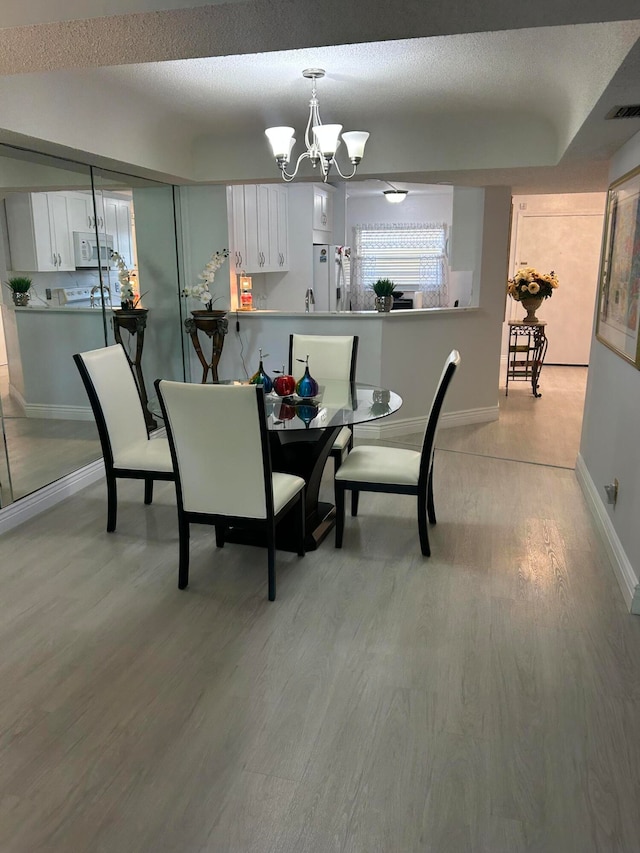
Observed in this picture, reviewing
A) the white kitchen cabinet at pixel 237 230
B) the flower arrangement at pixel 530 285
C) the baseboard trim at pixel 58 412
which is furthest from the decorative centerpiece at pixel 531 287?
the baseboard trim at pixel 58 412

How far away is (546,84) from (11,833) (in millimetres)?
3992

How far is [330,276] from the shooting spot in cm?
798

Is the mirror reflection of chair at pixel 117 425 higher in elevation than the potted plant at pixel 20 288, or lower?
lower

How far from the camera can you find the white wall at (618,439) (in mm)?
2902

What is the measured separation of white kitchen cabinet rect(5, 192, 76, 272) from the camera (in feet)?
→ 11.5

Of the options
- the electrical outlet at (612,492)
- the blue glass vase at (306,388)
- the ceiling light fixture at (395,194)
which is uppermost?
the ceiling light fixture at (395,194)

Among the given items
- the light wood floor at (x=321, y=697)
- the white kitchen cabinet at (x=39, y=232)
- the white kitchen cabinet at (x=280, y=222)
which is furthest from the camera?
the white kitchen cabinet at (x=280, y=222)

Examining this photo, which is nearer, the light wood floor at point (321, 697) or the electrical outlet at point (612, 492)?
the light wood floor at point (321, 697)

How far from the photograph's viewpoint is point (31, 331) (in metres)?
3.79

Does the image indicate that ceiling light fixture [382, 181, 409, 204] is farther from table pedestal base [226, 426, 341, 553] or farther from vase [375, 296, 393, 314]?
table pedestal base [226, 426, 341, 553]

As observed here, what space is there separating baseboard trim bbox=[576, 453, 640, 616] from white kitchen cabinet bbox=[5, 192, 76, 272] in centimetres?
343

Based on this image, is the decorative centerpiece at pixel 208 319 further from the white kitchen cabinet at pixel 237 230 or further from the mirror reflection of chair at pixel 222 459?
the mirror reflection of chair at pixel 222 459

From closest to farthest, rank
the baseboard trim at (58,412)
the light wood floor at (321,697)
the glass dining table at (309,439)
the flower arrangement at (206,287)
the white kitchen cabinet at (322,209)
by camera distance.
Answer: the light wood floor at (321,697) < the glass dining table at (309,439) < the baseboard trim at (58,412) < the flower arrangement at (206,287) < the white kitchen cabinet at (322,209)

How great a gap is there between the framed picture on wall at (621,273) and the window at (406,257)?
5443 millimetres
